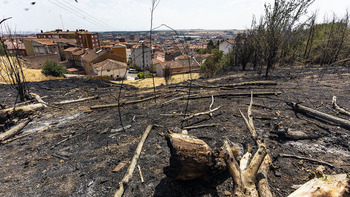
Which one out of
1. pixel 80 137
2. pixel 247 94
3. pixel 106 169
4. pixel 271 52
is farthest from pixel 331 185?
pixel 271 52

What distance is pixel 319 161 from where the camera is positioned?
2367mm

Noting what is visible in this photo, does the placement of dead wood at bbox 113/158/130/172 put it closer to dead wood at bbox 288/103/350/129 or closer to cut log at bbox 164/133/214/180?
cut log at bbox 164/133/214/180

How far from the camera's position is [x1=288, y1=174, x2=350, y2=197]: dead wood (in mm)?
1416

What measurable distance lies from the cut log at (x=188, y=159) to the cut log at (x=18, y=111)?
5.76 m

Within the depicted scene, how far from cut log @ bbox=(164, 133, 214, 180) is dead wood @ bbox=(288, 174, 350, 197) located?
38.6 inches

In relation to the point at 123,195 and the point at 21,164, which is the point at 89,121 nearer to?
the point at 21,164

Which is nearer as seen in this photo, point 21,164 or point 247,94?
point 21,164

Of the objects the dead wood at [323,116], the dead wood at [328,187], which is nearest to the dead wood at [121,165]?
the dead wood at [328,187]

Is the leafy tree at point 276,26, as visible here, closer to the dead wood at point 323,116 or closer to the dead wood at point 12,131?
the dead wood at point 323,116

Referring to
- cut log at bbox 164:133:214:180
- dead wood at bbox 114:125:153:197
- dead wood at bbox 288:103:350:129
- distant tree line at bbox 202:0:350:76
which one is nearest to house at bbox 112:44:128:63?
distant tree line at bbox 202:0:350:76

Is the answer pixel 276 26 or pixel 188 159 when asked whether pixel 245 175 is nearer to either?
pixel 188 159

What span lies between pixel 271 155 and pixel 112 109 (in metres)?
5.21

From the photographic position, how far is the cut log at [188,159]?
1.91 m

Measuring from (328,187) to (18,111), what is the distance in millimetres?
7690
